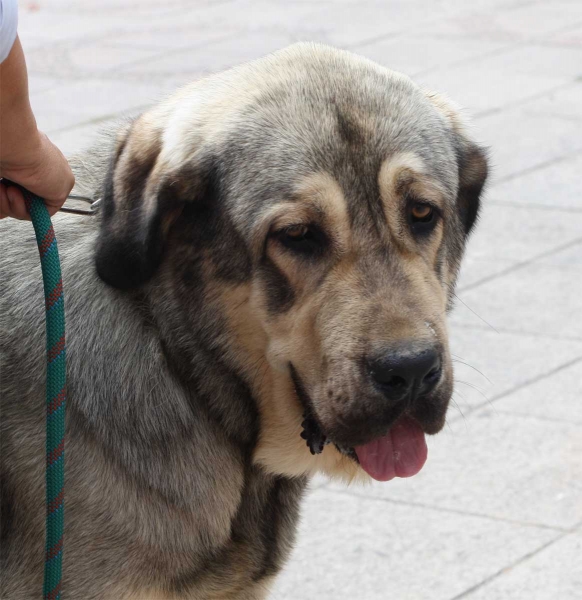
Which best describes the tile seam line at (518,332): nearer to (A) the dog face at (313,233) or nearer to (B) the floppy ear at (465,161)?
(B) the floppy ear at (465,161)

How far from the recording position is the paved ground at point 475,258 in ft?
15.3

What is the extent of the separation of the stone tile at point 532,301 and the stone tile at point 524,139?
161 centimetres

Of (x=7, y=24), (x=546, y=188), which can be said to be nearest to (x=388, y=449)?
(x=7, y=24)

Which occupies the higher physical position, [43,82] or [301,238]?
[301,238]

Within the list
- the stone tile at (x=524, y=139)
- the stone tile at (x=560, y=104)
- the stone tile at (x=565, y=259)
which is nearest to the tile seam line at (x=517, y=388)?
the stone tile at (x=565, y=259)

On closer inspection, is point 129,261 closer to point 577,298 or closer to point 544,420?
point 544,420

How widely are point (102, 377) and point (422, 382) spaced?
100cm

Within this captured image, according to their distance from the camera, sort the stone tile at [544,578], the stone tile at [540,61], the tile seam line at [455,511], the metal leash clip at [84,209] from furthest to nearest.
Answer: the stone tile at [540,61] < the tile seam line at [455,511] < the stone tile at [544,578] < the metal leash clip at [84,209]

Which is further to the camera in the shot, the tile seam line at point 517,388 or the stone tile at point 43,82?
the stone tile at point 43,82

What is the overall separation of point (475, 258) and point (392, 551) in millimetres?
3119

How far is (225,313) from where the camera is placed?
345 cm

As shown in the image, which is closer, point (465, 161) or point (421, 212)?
point (421, 212)

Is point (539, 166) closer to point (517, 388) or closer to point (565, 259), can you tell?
point (565, 259)

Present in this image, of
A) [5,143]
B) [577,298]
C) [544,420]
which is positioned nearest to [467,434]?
[544,420]
